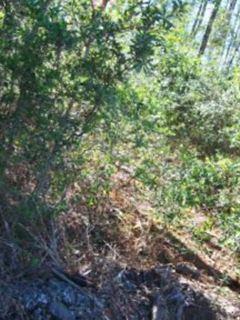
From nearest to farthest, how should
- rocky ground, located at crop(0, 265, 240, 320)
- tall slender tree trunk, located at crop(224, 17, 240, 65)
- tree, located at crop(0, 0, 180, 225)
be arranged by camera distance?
tree, located at crop(0, 0, 180, 225)
rocky ground, located at crop(0, 265, 240, 320)
tall slender tree trunk, located at crop(224, 17, 240, 65)

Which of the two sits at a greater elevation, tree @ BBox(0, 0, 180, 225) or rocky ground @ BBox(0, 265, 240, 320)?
tree @ BBox(0, 0, 180, 225)

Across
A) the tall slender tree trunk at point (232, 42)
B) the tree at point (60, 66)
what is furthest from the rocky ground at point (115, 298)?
the tall slender tree trunk at point (232, 42)

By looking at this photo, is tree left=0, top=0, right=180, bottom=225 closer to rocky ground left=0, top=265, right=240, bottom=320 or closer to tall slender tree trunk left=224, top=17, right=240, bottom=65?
rocky ground left=0, top=265, right=240, bottom=320

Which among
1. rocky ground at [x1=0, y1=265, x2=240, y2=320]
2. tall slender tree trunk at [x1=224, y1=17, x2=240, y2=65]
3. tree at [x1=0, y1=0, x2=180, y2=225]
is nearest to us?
tree at [x1=0, y1=0, x2=180, y2=225]

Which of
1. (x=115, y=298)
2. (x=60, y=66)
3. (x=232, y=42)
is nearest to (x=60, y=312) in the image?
(x=115, y=298)

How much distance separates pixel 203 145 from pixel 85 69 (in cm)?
689

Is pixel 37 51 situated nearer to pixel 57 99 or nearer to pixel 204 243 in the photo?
pixel 57 99

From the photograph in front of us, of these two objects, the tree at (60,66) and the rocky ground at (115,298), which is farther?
the rocky ground at (115,298)

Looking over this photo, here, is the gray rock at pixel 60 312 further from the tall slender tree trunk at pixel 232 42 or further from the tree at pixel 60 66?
the tall slender tree trunk at pixel 232 42

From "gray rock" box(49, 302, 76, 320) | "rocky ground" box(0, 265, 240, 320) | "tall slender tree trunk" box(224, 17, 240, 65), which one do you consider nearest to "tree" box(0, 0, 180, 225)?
"rocky ground" box(0, 265, 240, 320)

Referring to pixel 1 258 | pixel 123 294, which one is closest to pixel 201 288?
pixel 123 294

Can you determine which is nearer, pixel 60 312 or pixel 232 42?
pixel 60 312

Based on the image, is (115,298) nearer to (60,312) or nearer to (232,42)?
(60,312)

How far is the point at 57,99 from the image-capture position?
5219 mm
